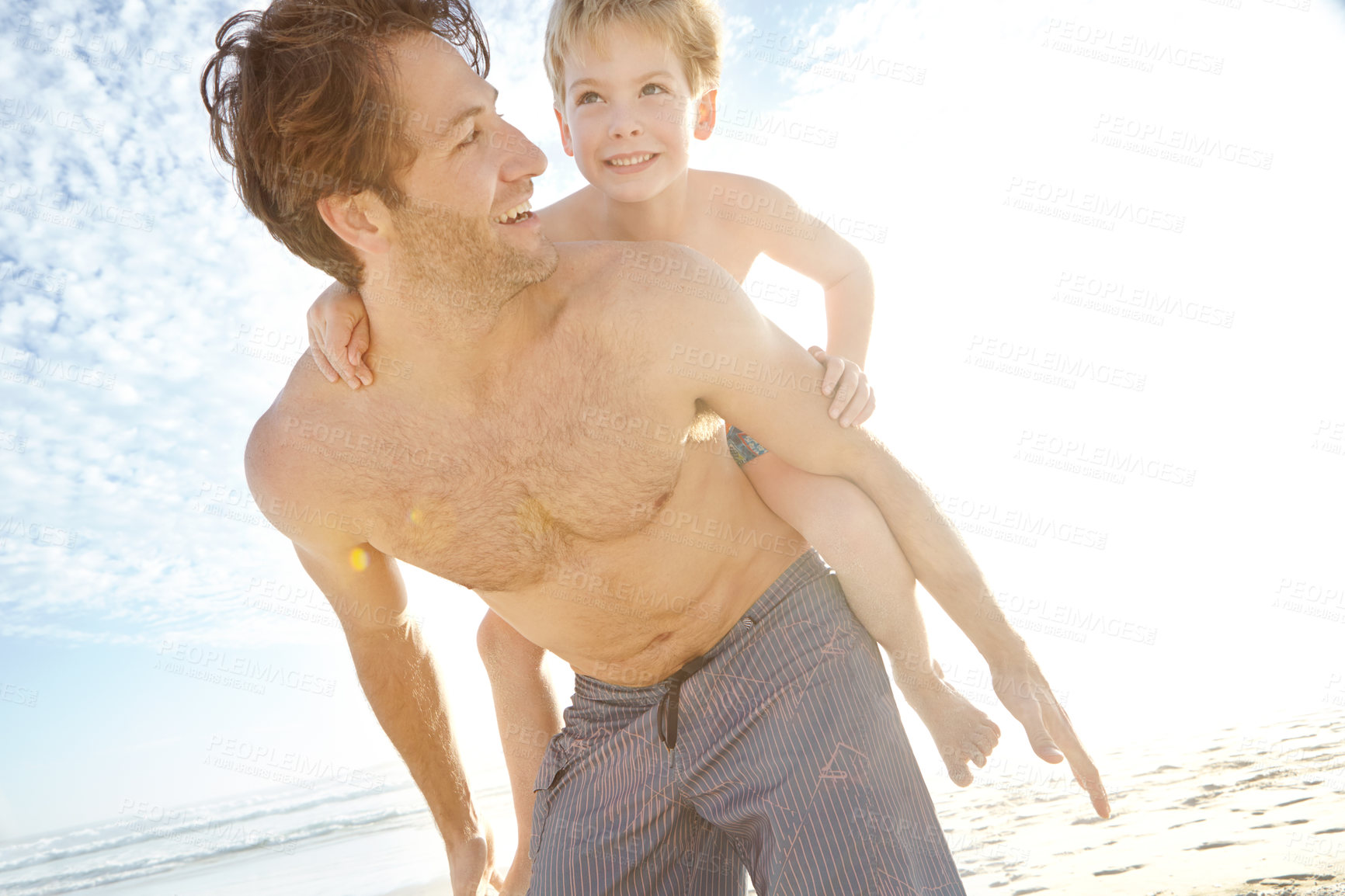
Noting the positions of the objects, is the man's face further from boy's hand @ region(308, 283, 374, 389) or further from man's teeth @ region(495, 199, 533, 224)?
boy's hand @ region(308, 283, 374, 389)

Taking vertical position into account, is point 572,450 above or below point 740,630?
above

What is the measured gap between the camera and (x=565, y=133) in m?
3.60

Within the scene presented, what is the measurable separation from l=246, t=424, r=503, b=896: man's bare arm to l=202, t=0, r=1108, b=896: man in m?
0.03

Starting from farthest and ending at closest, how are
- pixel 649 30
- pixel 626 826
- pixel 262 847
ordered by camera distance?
pixel 262 847 → pixel 649 30 → pixel 626 826

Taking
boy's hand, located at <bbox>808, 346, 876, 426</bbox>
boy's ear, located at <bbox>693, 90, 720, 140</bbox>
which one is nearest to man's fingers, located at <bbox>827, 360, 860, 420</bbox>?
boy's hand, located at <bbox>808, 346, 876, 426</bbox>

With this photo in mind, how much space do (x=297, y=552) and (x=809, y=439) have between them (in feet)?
5.29

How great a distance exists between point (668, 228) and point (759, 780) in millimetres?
2215

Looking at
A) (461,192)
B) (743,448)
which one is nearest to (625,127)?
(461,192)

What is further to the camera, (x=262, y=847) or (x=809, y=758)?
(x=262, y=847)

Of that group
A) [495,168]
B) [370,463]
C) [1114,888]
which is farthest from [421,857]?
[495,168]

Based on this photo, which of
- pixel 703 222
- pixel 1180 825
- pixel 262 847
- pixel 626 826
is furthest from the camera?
pixel 262 847

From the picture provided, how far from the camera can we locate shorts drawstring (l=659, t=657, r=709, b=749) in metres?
2.29

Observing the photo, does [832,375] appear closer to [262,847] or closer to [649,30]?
[649,30]

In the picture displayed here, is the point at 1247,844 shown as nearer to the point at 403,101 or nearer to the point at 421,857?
the point at 403,101
